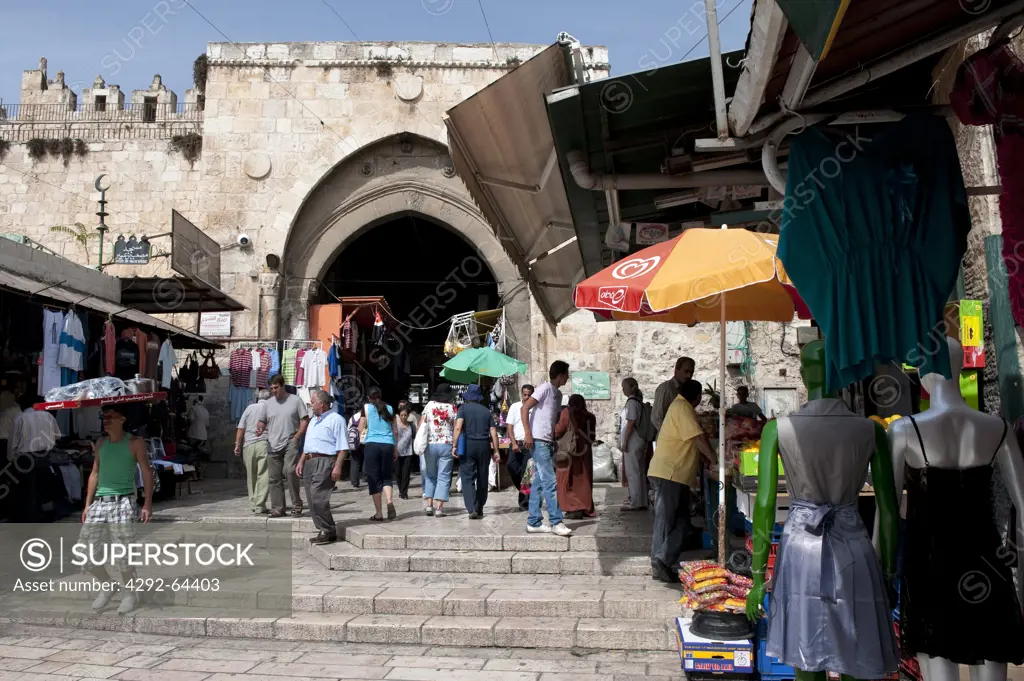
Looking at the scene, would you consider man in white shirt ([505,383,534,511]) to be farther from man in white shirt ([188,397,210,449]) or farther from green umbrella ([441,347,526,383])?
man in white shirt ([188,397,210,449])

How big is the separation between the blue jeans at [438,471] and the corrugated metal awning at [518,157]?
239 centimetres

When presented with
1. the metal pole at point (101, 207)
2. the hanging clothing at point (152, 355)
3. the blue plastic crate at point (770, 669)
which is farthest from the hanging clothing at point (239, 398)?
the blue plastic crate at point (770, 669)

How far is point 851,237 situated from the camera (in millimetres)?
3096

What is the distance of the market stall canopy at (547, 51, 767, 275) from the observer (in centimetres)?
436

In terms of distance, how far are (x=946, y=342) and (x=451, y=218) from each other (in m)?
13.6

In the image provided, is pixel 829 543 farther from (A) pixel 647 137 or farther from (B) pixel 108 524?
(B) pixel 108 524

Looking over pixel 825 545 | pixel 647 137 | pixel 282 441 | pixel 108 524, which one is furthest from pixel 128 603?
pixel 825 545

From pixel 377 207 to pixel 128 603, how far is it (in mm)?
11084

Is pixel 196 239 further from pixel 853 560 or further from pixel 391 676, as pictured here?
pixel 853 560

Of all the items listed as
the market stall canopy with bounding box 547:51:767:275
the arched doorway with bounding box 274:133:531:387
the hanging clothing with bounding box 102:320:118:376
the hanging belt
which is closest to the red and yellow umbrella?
the market stall canopy with bounding box 547:51:767:275

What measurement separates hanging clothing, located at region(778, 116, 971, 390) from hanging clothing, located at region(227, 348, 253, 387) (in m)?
13.1

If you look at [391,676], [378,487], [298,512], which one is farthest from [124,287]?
[391,676]

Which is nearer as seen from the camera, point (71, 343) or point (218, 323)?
point (71, 343)

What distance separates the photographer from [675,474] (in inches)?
234
